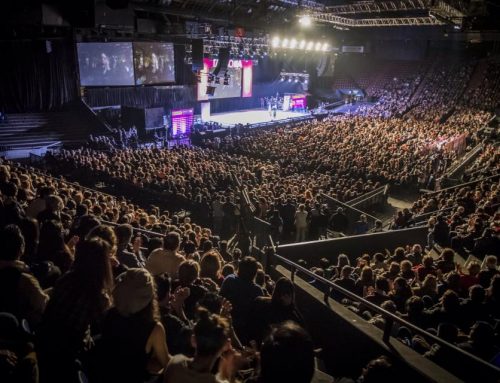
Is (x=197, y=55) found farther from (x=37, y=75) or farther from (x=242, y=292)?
(x=242, y=292)

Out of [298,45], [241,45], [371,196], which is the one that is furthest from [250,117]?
[371,196]

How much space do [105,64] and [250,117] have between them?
14.2 metres

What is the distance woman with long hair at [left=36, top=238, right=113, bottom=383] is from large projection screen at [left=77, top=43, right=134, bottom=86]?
25.2 meters

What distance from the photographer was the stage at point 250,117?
1348 inches

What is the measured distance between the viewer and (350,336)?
4418mm

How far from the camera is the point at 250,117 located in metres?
37.0

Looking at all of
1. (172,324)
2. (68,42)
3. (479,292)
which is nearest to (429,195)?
(479,292)

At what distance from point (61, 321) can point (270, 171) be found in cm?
1462

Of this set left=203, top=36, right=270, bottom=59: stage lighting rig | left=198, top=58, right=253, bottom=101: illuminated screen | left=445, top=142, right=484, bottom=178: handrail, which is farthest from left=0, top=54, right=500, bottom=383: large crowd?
left=198, top=58, right=253, bottom=101: illuminated screen

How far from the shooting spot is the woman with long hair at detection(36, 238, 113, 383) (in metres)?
2.65

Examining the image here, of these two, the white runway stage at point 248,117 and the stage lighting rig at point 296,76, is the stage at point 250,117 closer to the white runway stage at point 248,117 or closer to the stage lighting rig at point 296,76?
the white runway stage at point 248,117

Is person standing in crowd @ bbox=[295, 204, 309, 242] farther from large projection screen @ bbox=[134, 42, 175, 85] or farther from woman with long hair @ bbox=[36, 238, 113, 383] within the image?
large projection screen @ bbox=[134, 42, 175, 85]

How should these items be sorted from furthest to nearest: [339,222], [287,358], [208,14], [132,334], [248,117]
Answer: [248,117], [208,14], [339,222], [132,334], [287,358]

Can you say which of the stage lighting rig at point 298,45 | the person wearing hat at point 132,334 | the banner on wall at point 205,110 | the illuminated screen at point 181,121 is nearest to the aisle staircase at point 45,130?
the illuminated screen at point 181,121
